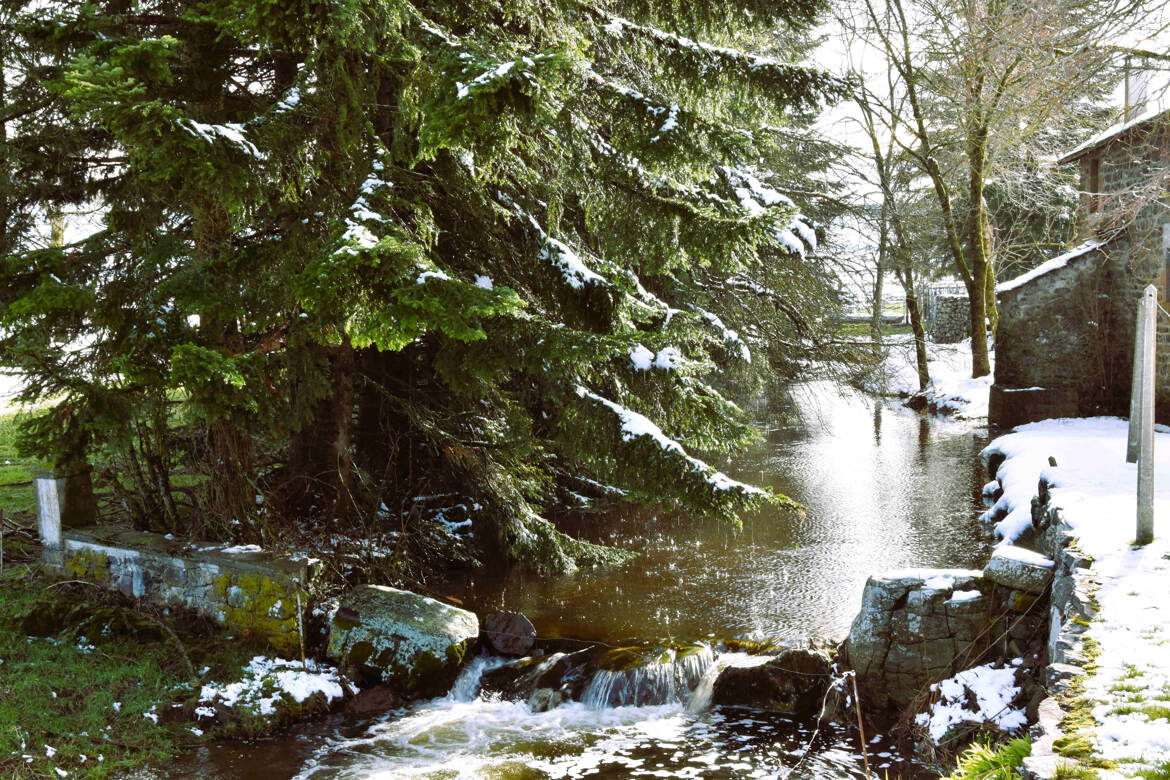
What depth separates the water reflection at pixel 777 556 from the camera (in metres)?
8.39

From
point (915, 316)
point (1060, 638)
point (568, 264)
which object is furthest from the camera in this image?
point (915, 316)

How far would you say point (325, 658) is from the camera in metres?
7.27

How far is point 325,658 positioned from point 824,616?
453 centimetres

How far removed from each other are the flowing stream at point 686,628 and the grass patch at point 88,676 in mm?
499

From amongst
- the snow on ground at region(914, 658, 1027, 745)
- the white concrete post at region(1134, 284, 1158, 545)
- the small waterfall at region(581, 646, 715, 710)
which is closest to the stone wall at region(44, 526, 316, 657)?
the small waterfall at region(581, 646, 715, 710)

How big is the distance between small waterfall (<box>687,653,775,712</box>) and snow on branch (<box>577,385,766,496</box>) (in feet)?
4.50

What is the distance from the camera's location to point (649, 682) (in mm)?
7055

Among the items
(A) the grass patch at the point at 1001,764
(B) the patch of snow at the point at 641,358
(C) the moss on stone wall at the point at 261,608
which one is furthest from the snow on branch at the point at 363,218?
(A) the grass patch at the point at 1001,764

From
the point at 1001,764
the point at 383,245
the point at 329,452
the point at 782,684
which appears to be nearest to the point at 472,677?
the point at 782,684

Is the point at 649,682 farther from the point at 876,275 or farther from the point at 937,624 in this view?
the point at 876,275

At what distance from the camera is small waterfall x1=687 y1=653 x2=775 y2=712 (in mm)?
6926

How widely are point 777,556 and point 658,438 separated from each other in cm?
379

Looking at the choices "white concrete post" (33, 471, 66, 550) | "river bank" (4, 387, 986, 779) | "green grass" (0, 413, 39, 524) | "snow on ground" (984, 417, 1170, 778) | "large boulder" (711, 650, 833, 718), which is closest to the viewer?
"snow on ground" (984, 417, 1170, 778)

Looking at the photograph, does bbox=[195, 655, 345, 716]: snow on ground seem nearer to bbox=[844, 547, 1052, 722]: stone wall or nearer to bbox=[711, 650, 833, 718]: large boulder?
bbox=[711, 650, 833, 718]: large boulder
